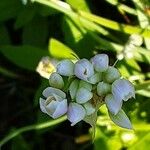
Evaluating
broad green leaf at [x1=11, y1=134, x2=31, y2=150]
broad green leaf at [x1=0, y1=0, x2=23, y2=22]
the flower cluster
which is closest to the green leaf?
broad green leaf at [x1=0, y1=0, x2=23, y2=22]

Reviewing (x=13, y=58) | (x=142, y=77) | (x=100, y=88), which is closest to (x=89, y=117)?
(x=100, y=88)

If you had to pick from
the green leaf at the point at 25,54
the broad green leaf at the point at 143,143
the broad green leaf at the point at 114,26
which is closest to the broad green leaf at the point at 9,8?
the green leaf at the point at 25,54

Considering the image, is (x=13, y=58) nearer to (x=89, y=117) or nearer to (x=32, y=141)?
(x=32, y=141)

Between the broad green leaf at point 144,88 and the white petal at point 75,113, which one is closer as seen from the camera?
the white petal at point 75,113

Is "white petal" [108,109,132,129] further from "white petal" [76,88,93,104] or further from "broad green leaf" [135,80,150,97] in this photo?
"broad green leaf" [135,80,150,97]

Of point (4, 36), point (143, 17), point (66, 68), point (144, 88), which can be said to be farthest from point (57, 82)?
point (4, 36)

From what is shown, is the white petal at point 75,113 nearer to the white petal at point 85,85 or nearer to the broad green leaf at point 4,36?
the white petal at point 85,85
